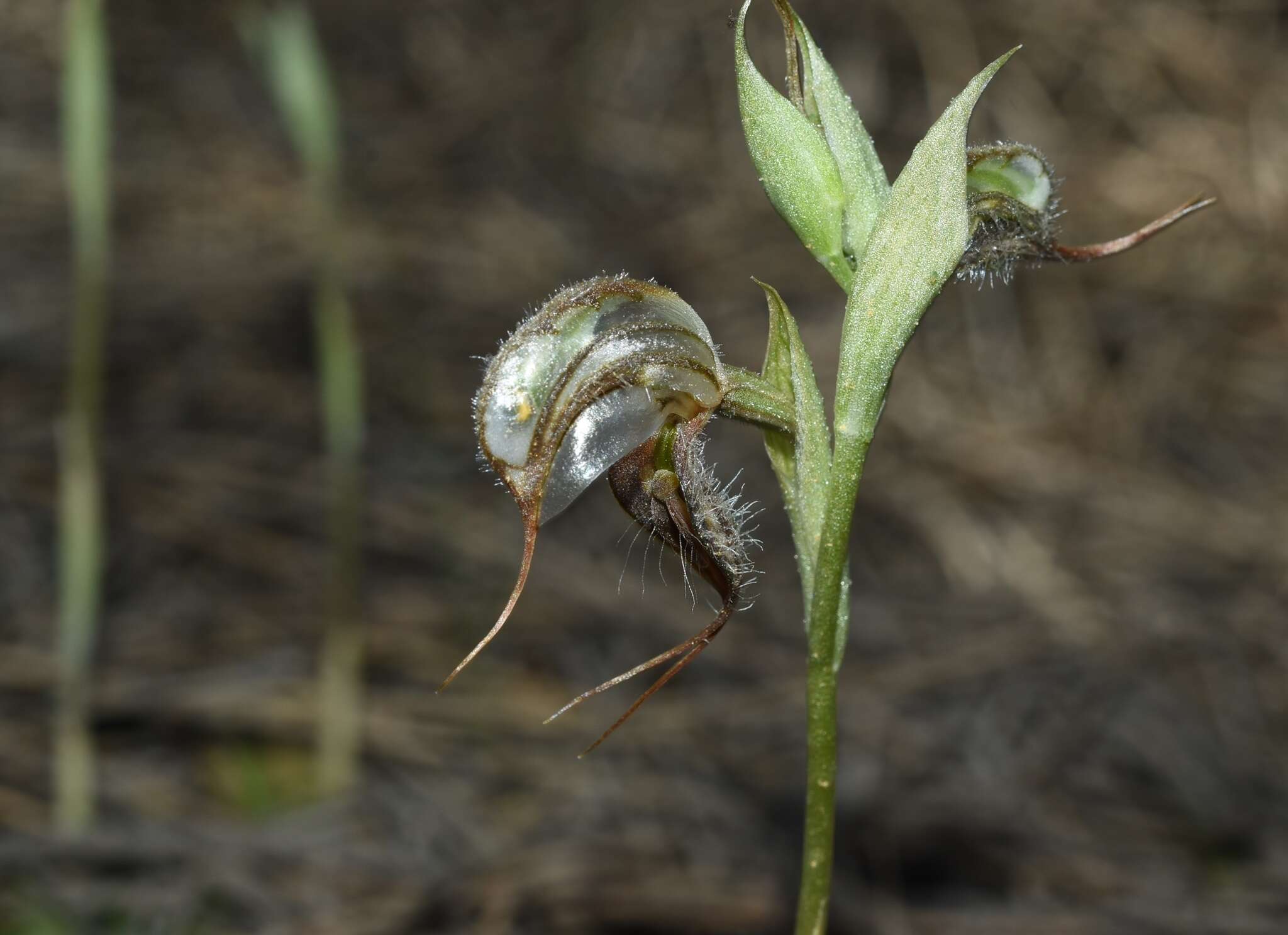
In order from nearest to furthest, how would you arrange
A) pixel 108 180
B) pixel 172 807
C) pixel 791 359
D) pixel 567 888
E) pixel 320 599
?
pixel 791 359 < pixel 567 888 < pixel 172 807 < pixel 320 599 < pixel 108 180

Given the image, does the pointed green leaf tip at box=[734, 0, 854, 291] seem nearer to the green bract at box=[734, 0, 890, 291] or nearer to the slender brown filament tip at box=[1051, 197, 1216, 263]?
the green bract at box=[734, 0, 890, 291]

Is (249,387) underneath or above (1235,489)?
above

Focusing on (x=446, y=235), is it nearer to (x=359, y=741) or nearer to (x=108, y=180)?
(x=108, y=180)

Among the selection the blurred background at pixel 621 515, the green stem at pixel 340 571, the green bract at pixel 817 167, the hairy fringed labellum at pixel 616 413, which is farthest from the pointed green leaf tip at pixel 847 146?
the green stem at pixel 340 571

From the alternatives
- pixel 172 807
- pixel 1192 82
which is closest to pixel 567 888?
pixel 172 807

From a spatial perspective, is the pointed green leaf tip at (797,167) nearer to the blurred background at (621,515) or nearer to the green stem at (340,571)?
the blurred background at (621,515)

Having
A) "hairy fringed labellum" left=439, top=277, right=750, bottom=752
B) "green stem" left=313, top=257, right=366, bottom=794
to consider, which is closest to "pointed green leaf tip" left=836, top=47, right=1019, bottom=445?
Answer: "hairy fringed labellum" left=439, top=277, right=750, bottom=752
